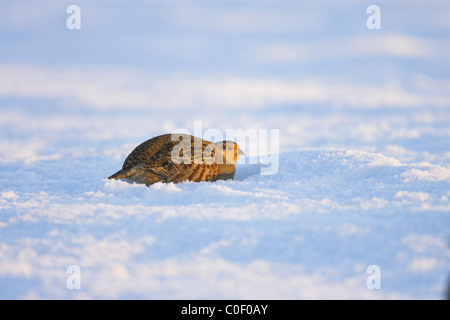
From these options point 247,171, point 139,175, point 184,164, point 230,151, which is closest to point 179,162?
point 184,164

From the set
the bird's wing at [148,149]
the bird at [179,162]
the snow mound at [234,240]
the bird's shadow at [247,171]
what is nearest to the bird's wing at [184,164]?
the bird at [179,162]

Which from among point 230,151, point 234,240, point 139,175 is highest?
point 230,151

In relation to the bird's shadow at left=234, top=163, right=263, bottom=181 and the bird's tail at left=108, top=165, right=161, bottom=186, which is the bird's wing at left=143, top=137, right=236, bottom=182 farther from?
the bird's shadow at left=234, top=163, right=263, bottom=181

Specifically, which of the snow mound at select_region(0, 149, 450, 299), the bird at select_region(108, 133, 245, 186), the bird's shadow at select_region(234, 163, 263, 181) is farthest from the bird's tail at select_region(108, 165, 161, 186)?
the bird's shadow at select_region(234, 163, 263, 181)

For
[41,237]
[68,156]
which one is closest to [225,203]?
[41,237]

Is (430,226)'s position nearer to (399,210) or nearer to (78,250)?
(399,210)

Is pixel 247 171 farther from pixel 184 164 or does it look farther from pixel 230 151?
pixel 184 164

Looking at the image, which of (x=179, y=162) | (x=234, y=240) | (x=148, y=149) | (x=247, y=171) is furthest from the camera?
(x=247, y=171)

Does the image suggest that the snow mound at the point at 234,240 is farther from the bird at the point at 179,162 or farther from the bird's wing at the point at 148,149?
the bird's wing at the point at 148,149
